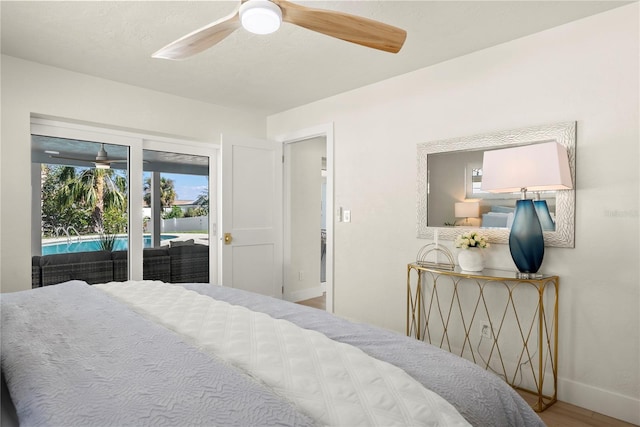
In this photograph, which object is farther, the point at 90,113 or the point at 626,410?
the point at 90,113

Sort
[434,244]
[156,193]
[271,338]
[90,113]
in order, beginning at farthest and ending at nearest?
1. [156,193]
2. [90,113]
3. [434,244]
4. [271,338]

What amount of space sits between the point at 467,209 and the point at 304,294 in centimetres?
275

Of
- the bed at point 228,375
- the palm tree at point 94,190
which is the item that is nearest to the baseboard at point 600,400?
the bed at point 228,375

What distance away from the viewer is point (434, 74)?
3.12 metres

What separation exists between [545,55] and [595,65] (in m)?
0.30

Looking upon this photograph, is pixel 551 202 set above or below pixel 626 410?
above

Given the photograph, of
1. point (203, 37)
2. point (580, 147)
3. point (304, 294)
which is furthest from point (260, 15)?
point (304, 294)

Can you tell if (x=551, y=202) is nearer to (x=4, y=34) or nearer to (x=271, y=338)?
(x=271, y=338)

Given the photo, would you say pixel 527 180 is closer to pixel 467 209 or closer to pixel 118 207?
pixel 467 209

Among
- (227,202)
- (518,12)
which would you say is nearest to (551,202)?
(518,12)

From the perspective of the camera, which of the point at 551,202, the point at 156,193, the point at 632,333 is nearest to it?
the point at 632,333

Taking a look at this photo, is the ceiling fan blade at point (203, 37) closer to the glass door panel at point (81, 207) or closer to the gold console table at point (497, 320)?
the glass door panel at point (81, 207)

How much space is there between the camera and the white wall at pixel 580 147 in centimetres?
222

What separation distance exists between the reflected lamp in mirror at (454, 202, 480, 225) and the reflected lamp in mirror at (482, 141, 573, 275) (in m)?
0.40
